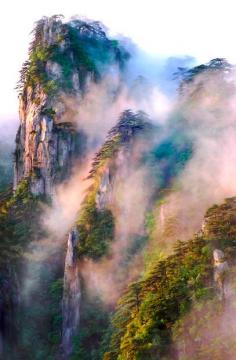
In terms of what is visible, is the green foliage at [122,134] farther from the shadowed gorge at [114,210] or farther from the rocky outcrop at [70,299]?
the rocky outcrop at [70,299]

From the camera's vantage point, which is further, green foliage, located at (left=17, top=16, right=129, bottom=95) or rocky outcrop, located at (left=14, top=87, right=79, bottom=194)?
green foliage, located at (left=17, top=16, right=129, bottom=95)

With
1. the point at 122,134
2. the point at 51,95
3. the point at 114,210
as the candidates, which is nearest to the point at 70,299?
the point at 114,210

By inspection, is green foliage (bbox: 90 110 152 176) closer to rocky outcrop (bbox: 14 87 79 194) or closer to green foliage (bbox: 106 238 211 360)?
rocky outcrop (bbox: 14 87 79 194)

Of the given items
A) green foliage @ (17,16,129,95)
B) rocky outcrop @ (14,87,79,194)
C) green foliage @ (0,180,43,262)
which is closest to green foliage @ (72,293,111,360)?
green foliage @ (0,180,43,262)

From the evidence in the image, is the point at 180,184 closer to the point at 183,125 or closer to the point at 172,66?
the point at 183,125

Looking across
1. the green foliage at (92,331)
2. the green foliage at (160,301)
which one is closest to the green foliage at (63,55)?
the green foliage at (92,331)
